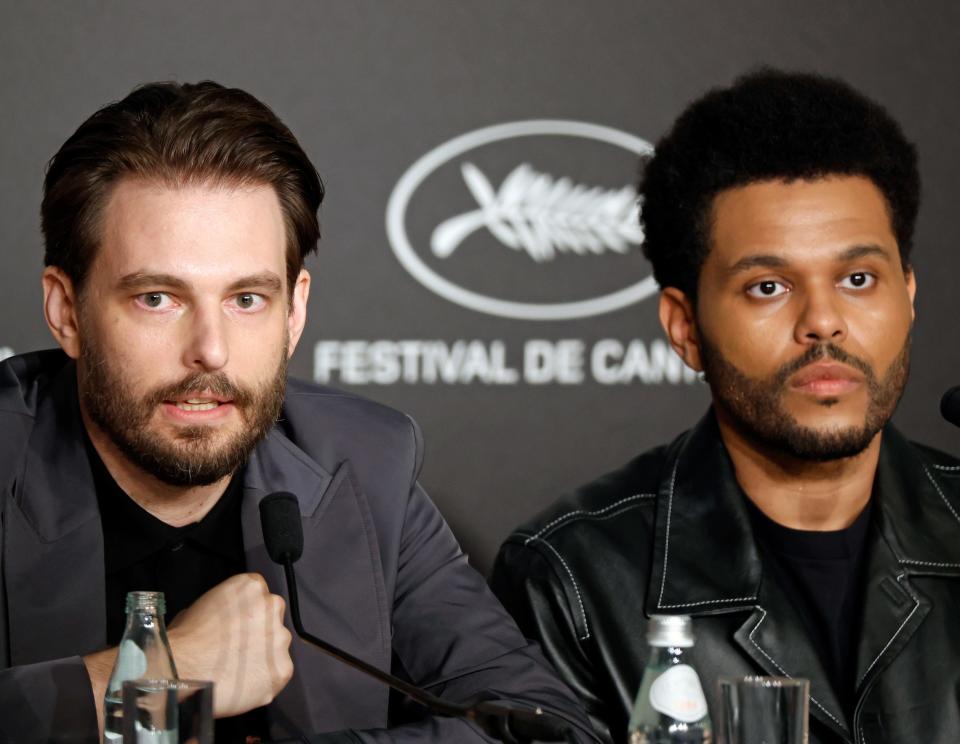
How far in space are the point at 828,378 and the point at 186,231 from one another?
3.34ft

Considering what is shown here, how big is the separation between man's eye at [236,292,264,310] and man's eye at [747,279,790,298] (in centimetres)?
80

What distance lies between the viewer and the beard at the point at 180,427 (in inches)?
79.9

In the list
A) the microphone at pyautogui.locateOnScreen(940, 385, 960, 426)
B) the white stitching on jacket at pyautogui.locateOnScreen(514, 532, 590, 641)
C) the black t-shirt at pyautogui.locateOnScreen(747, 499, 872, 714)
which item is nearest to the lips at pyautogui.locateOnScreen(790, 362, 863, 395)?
the black t-shirt at pyautogui.locateOnScreen(747, 499, 872, 714)

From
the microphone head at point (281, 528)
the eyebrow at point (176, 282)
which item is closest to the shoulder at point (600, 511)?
the eyebrow at point (176, 282)

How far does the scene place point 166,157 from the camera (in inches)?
82.9

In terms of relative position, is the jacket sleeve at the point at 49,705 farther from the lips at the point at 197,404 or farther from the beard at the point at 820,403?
the beard at the point at 820,403

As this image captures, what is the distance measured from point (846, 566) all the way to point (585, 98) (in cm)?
113

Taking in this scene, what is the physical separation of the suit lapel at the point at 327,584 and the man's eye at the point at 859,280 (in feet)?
2.81

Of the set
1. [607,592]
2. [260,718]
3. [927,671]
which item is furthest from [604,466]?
[260,718]

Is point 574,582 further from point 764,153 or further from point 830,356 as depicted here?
point 764,153

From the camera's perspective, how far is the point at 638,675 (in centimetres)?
229

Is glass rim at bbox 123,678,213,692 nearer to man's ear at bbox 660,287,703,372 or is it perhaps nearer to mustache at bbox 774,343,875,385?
mustache at bbox 774,343,875,385

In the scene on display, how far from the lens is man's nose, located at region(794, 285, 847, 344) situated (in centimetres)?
223

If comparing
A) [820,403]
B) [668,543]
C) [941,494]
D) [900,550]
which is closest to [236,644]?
[668,543]
